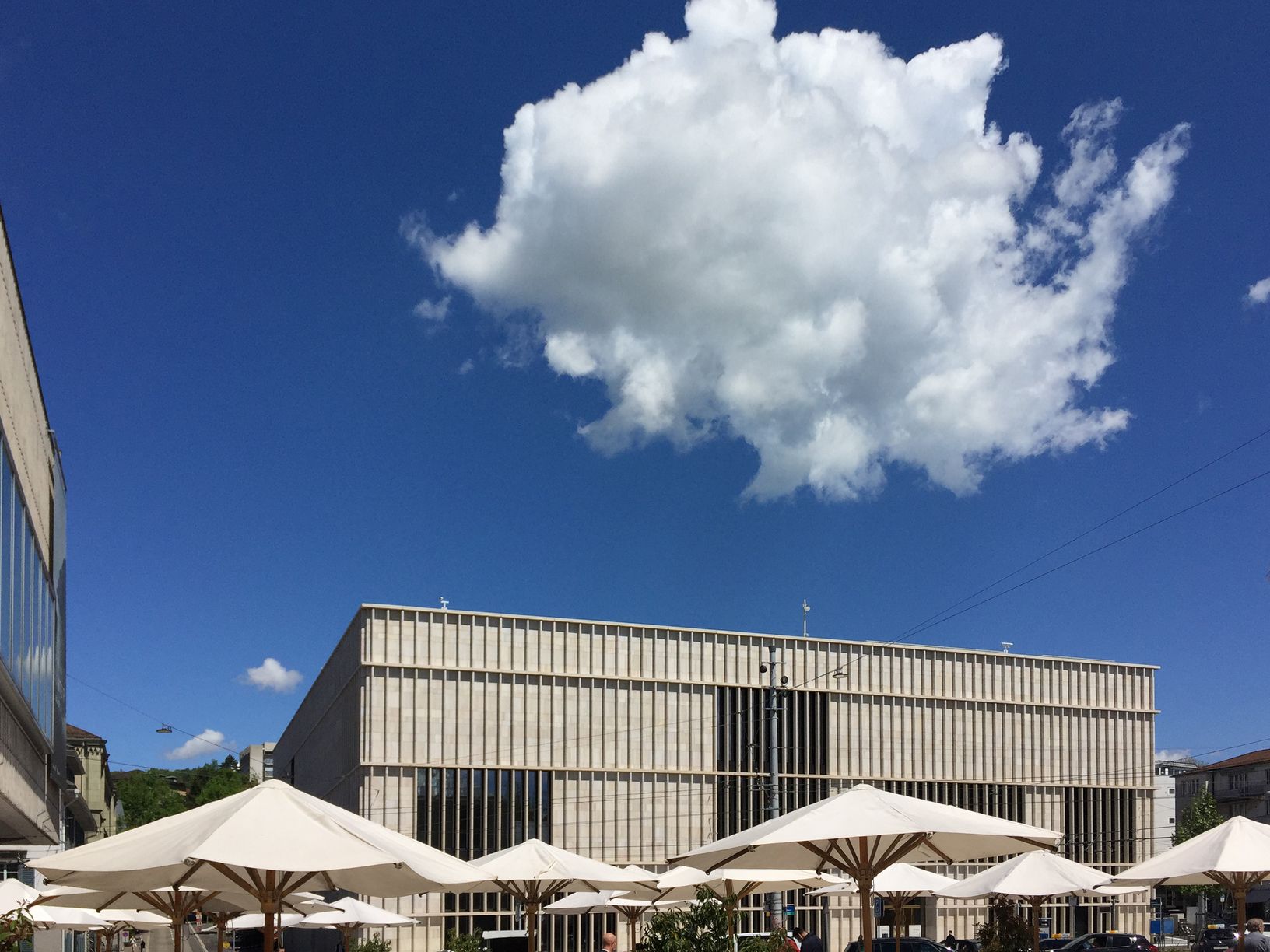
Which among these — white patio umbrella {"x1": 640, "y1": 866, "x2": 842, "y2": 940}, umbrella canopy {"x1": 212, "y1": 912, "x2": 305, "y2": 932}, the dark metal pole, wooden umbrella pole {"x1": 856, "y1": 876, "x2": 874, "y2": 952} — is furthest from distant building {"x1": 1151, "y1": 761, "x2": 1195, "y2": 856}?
wooden umbrella pole {"x1": 856, "y1": 876, "x2": 874, "y2": 952}

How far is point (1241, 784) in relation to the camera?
296ft

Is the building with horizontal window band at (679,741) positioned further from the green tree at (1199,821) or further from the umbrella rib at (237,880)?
the umbrella rib at (237,880)

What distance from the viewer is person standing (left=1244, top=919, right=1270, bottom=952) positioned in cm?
1575

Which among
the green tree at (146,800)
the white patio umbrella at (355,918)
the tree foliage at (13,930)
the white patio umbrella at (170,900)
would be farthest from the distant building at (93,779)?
the tree foliage at (13,930)

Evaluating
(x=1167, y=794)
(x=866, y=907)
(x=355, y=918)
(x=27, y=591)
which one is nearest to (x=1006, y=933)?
(x=355, y=918)

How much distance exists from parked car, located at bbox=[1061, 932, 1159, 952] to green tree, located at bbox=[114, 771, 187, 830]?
266 ft

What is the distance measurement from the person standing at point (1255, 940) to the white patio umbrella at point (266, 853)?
1036cm

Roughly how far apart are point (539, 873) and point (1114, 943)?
2340 cm

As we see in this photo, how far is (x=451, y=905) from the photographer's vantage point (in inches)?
1690

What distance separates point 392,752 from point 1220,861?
3357 cm

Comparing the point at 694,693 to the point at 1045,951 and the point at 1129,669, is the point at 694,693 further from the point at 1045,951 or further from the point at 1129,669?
the point at 1129,669

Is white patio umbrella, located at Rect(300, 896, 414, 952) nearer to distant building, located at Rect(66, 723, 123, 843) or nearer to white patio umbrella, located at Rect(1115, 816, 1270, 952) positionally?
white patio umbrella, located at Rect(1115, 816, 1270, 952)

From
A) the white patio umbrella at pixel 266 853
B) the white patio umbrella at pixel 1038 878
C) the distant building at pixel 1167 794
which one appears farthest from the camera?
the distant building at pixel 1167 794

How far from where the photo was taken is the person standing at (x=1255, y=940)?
15.8 m
